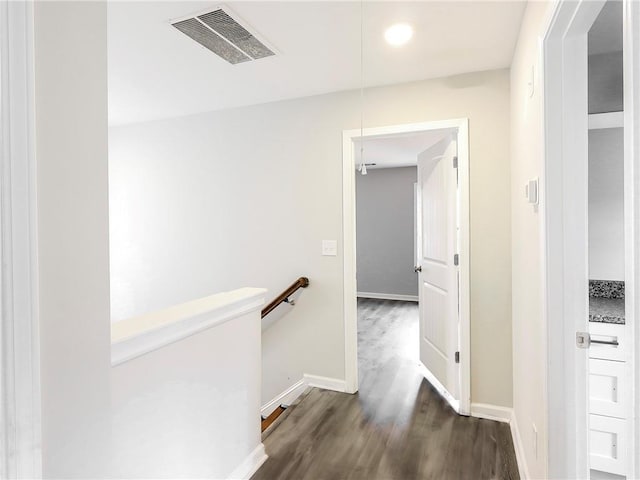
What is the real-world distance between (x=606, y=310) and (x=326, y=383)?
200 centimetres

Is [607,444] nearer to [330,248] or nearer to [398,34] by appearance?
[330,248]

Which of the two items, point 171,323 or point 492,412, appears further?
point 492,412

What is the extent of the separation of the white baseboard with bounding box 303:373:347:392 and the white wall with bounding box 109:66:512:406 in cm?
5

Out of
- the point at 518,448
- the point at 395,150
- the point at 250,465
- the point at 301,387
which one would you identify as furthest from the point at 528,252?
the point at 395,150

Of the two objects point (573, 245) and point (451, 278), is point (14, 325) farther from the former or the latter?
point (451, 278)

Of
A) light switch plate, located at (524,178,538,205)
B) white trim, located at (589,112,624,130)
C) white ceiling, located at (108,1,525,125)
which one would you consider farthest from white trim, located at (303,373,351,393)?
white trim, located at (589,112,624,130)

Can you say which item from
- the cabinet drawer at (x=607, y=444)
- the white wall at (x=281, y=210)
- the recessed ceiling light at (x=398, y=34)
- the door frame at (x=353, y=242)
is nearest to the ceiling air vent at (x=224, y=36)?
the recessed ceiling light at (x=398, y=34)

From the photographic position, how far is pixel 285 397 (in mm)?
3098

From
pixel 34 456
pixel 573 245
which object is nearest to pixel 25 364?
pixel 34 456

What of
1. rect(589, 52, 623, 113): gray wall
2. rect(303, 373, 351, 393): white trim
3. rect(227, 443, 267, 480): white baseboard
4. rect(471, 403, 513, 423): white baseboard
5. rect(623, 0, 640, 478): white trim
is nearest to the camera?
rect(623, 0, 640, 478): white trim

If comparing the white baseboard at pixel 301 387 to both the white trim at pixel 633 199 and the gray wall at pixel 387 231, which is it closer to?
the white trim at pixel 633 199

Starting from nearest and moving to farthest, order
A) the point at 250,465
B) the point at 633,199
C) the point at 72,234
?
the point at 633,199 → the point at 72,234 → the point at 250,465

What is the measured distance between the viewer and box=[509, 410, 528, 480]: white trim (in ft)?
6.37

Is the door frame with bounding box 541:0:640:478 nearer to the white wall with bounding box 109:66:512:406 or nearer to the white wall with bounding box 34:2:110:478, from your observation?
the white wall with bounding box 109:66:512:406
